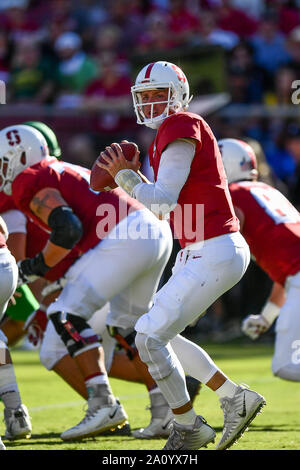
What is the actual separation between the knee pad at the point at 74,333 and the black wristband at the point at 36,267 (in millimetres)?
291

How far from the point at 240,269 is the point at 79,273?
1277mm

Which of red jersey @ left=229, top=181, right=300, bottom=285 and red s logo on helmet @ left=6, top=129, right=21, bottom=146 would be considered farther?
red jersey @ left=229, top=181, right=300, bottom=285

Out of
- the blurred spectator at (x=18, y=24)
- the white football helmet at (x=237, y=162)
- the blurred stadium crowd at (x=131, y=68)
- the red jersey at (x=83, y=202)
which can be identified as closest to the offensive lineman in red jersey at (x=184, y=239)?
the red jersey at (x=83, y=202)

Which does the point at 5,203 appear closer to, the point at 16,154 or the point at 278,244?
the point at 16,154

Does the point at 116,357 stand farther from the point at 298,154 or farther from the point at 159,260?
the point at 298,154

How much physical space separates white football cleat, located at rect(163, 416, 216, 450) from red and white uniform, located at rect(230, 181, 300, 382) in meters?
1.38

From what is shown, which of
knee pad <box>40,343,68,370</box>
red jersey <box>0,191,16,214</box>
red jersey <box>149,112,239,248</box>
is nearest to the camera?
red jersey <box>149,112,239,248</box>

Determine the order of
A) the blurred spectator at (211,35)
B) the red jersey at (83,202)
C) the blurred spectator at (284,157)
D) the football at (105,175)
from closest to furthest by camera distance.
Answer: the football at (105,175) → the red jersey at (83,202) → the blurred spectator at (284,157) → the blurred spectator at (211,35)

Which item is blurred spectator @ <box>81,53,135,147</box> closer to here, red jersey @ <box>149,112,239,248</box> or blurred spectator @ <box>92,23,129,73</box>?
blurred spectator @ <box>92,23,129,73</box>

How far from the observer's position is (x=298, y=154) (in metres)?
11.2

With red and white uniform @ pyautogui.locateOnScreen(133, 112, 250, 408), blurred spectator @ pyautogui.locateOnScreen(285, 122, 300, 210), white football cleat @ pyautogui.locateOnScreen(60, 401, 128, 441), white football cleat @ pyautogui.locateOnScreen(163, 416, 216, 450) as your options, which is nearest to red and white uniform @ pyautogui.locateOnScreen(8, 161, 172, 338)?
A: white football cleat @ pyautogui.locateOnScreen(60, 401, 128, 441)

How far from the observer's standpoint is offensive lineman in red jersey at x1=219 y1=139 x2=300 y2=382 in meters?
5.91

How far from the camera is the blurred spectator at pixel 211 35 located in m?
12.7

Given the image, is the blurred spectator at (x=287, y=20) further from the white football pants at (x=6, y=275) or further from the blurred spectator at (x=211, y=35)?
the white football pants at (x=6, y=275)
